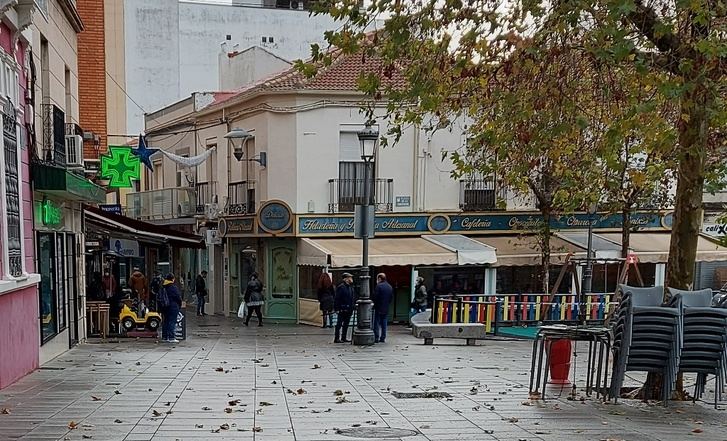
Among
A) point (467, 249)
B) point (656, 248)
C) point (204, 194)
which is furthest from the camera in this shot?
point (204, 194)

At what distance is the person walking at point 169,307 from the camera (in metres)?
18.2

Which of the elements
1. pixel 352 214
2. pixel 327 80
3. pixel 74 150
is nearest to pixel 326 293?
pixel 352 214

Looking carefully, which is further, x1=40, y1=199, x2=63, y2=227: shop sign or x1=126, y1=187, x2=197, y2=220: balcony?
x1=126, y1=187, x2=197, y2=220: balcony

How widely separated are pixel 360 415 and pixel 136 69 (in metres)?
33.7

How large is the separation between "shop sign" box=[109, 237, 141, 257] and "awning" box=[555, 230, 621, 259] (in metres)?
15.7

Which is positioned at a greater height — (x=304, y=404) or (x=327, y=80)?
(x=327, y=80)

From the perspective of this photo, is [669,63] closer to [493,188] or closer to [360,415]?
[360,415]

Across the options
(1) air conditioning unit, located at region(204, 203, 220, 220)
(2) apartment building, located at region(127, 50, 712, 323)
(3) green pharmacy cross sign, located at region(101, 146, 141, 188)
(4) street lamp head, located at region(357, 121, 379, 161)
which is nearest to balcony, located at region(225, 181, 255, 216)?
(2) apartment building, located at region(127, 50, 712, 323)

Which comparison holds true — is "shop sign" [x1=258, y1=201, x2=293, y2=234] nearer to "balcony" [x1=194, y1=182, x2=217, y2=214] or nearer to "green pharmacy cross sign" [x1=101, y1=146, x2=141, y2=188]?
"balcony" [x1=194, y1=182, x2=217, y2=214]

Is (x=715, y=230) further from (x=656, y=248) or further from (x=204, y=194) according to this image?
(x=204, y=194)

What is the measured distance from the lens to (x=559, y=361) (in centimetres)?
1117

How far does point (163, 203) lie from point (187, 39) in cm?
1037

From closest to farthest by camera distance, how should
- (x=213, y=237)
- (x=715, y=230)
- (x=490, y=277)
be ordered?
(x=715, y=230)
(x=490, y=277)
(x=213, y=237)

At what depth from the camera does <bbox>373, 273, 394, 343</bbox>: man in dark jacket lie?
18.7 meters
